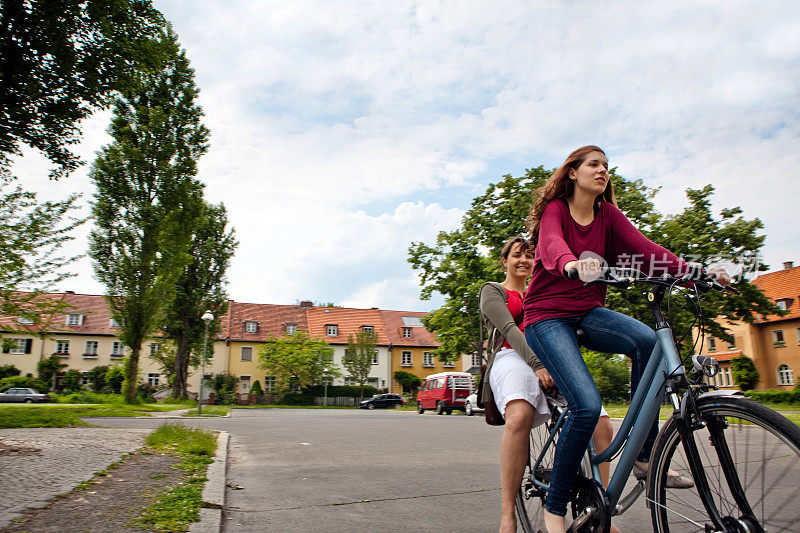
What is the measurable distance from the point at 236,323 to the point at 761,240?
51.5 m

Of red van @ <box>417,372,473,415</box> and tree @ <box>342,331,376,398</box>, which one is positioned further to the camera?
tree @ <box>342,331,376,398</box>

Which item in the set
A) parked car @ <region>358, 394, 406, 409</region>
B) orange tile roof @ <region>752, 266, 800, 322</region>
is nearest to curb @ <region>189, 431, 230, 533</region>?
parked car @ <region>358, 394, 406, 409</region>

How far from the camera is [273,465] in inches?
289

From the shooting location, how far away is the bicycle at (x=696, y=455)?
6.49 feet

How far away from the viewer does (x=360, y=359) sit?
55500 mm

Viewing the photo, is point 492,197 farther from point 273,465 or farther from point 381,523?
point 381,523

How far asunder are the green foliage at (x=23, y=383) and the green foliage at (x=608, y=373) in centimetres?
4299

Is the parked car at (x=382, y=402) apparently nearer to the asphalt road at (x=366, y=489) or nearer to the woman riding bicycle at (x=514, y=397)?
the asphalt road at (x=366, y=489)

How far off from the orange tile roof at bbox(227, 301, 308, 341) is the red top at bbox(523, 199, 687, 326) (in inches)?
2390

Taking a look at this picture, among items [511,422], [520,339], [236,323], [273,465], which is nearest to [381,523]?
[511,422]

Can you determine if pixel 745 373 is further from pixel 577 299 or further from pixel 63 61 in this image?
pixel 577 299

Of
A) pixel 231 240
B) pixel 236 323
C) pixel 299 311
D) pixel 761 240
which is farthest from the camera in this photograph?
pixel 299 311

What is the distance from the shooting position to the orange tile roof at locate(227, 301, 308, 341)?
61750 mm

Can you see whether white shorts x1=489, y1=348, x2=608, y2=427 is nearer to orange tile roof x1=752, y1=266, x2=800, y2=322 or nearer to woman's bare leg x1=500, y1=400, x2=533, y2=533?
woman's bare leg x1=500, y1=400, x2=533, y2=533
